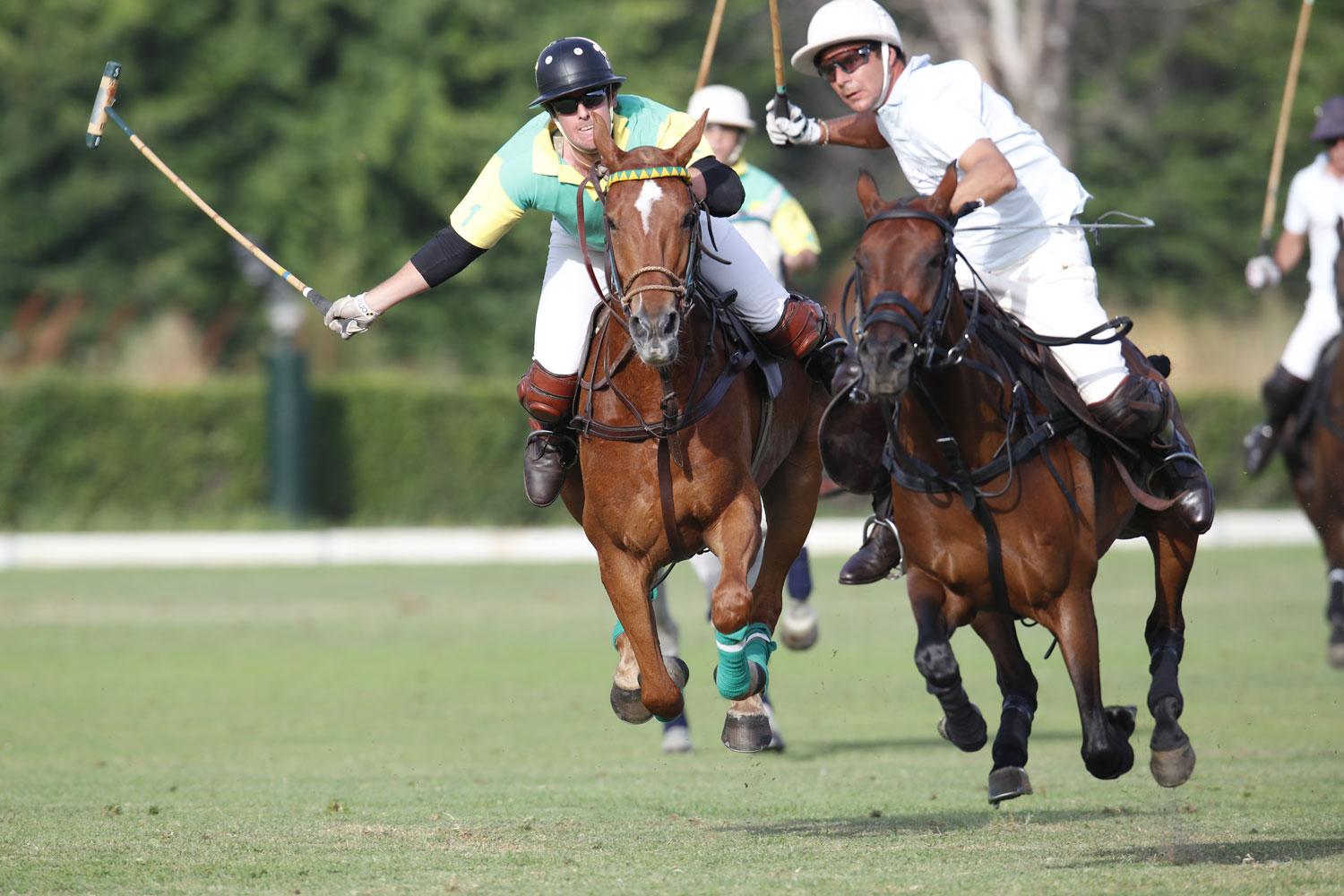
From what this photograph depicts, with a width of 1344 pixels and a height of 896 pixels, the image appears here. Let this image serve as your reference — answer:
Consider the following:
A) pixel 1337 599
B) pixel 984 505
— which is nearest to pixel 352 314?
pixel 984 505

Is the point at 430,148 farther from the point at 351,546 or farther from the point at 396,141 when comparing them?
the point at 351,546

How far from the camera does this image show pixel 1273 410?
43.8 feet

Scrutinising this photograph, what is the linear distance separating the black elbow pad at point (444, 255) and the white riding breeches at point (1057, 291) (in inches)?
73.1

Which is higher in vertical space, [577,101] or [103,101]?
[103,101]

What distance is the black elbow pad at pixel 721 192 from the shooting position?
700cm

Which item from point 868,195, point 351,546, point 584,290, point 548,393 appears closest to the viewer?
point 868,195

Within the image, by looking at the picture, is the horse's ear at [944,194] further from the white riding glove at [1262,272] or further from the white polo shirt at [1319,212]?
the white polo shirt at [1319,212]

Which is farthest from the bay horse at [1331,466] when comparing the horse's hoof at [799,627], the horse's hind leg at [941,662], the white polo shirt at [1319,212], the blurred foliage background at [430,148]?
the blurred foliage background at [430,148]

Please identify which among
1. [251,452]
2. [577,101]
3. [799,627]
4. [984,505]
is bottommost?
[799,627]

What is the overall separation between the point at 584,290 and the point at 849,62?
1.36 metres

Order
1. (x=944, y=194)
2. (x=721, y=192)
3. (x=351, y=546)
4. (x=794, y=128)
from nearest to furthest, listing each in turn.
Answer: (x=944, y=194) < (x=721, y=192) < (x=794, y=128) < (x=351, y=546)

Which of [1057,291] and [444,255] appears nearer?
[444,255]

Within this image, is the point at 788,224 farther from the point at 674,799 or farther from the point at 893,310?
the point at 893,310

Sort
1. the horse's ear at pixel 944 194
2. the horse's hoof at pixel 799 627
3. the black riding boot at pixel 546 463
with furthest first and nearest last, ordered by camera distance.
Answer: the horse's hoof at pixel 799 627 → the black riding boot at pixel 546 463 → the horse's ear at pixel 944 194
